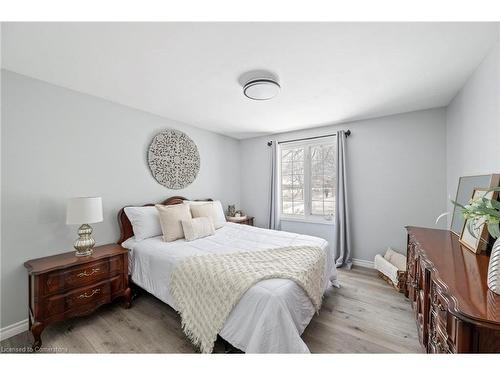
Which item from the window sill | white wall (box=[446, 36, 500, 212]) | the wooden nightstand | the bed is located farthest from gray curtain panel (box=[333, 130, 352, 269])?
the wooden nightstand

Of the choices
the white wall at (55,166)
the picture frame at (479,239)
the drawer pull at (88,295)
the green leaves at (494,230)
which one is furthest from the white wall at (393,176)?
the drawer pull at (88,295)

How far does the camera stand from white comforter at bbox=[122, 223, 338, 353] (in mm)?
1301

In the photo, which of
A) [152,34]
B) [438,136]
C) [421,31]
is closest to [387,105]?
[438,136]

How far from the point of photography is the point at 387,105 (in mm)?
2600

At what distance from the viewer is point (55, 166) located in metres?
2.05

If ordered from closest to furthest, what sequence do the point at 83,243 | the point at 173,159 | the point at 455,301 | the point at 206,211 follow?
1. the point at 455,301
2. the point at 83,243
3. the point at 206,211
4. the point at 173,159

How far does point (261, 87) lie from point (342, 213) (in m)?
2.36

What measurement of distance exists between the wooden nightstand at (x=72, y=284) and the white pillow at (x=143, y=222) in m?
0.26

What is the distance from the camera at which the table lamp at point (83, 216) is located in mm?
1890

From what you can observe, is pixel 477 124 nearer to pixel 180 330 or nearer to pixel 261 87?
pixel 261 87

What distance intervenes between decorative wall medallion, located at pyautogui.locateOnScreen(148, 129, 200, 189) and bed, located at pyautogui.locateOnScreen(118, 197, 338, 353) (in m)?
0.33

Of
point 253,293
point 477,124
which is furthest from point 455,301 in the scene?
point 477,124
